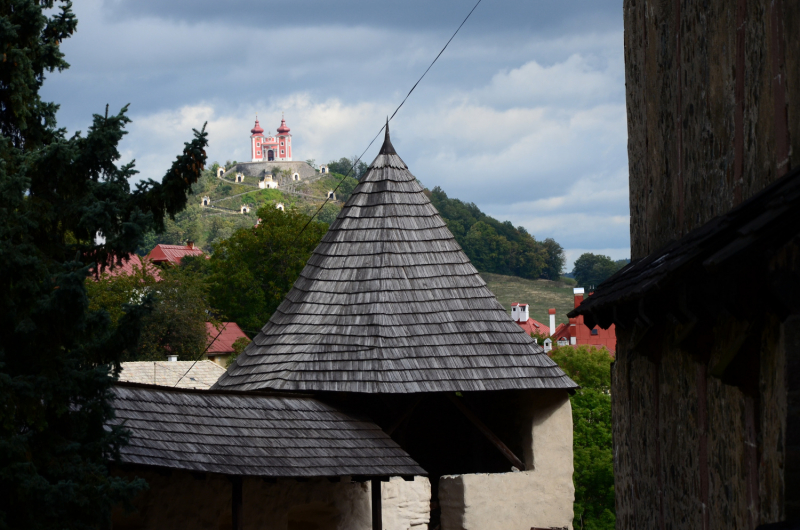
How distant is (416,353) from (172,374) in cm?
1880

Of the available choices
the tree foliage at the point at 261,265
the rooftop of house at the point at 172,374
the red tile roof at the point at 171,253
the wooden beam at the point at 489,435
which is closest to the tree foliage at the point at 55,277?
the wooden beam at the point at 489,435

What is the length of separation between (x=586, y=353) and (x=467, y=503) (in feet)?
74.7

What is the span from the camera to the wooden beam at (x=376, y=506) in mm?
8344

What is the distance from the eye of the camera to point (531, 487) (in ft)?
32.7

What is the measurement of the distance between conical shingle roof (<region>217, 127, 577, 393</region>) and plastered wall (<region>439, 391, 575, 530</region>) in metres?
0.52

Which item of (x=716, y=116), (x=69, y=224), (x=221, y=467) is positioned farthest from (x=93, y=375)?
(x=716, y=116)

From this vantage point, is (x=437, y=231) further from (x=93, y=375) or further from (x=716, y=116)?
(x=716, y=116)

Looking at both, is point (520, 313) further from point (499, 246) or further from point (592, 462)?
point (592, 462)

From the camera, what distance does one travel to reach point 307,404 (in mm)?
8656

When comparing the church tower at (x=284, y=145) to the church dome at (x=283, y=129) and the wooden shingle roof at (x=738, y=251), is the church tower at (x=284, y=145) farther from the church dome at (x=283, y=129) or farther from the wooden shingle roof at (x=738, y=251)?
the wooden shingle roof at (x=738, y=251)

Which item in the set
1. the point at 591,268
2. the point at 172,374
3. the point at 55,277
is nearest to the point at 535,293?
the point at 591,268

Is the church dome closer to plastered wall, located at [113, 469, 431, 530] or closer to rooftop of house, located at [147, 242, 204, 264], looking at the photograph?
rooftop of house, located at [147, 242, 204, 264]

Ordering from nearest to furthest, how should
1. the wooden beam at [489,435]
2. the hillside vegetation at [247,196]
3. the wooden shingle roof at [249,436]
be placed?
the wooden shingle roof at [249,436] → the wooden beam at [489,435] → the hillside vegetation at [247,196]

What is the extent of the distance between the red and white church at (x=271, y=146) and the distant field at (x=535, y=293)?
9629cm
